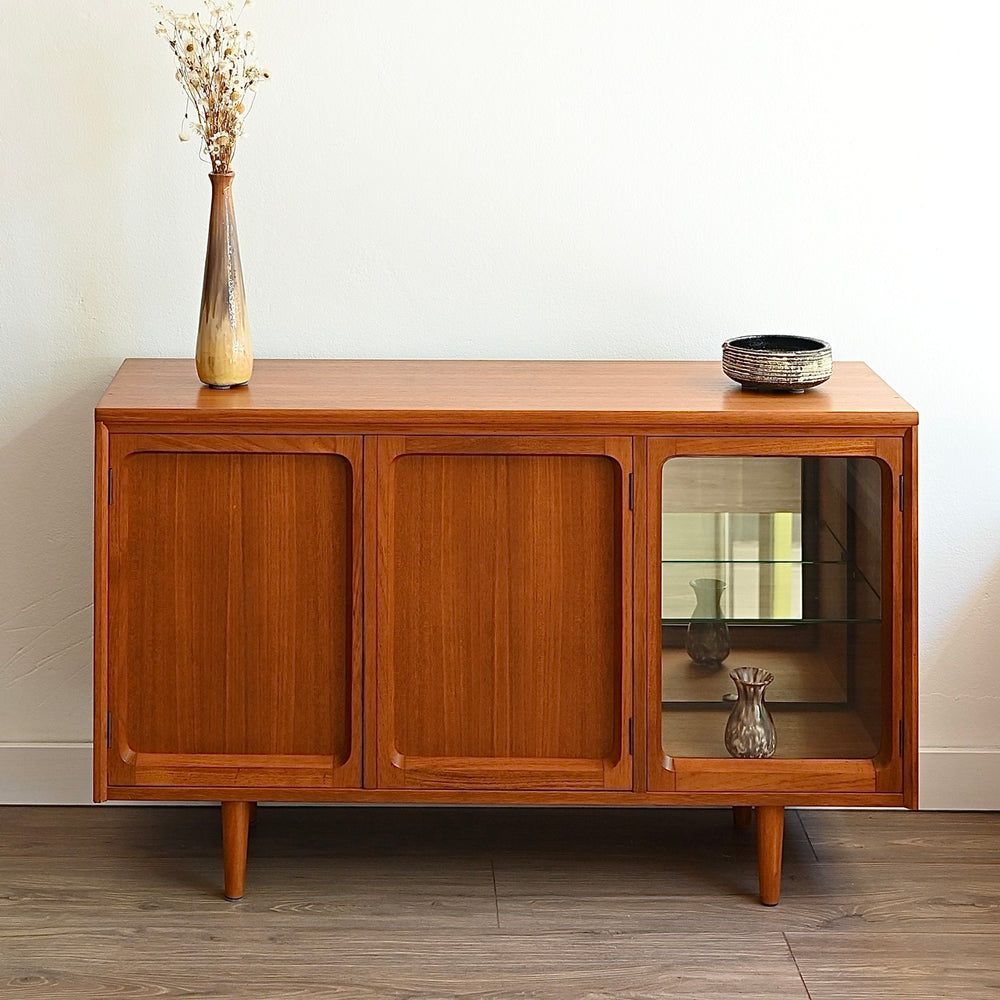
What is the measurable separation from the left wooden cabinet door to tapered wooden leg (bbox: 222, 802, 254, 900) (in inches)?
2.8

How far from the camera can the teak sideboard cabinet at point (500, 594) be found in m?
2.22

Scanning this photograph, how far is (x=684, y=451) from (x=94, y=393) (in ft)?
3.74

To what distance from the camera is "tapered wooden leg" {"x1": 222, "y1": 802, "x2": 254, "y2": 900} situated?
7.75 feet

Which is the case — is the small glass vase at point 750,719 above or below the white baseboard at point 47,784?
above

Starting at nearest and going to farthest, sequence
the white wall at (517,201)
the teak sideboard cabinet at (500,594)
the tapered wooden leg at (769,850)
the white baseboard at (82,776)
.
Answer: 1. the teak sideboard cabinet at (500,594)
2. the tapered wooden leg at (769,850)
3. the white wall at (517,201)
4. the white baseboard at (82,776)

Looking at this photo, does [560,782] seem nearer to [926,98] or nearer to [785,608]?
[785,608]

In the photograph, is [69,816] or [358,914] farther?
[69,816]

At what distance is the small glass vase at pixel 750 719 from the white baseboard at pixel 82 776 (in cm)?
60

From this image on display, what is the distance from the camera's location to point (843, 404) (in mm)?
2250

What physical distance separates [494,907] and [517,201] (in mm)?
1241

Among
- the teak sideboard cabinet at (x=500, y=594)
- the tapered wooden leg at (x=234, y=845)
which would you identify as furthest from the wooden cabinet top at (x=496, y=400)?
the tapered wooden leg at (x=234, y=845)

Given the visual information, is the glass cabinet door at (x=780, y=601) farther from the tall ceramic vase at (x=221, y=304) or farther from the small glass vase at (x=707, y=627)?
the tall ceramic vase at (x=221, y=304)

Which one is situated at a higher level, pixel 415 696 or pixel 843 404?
pixel 843 404

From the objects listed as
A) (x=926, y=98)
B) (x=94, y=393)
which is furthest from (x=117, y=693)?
(x=926, y=98)
